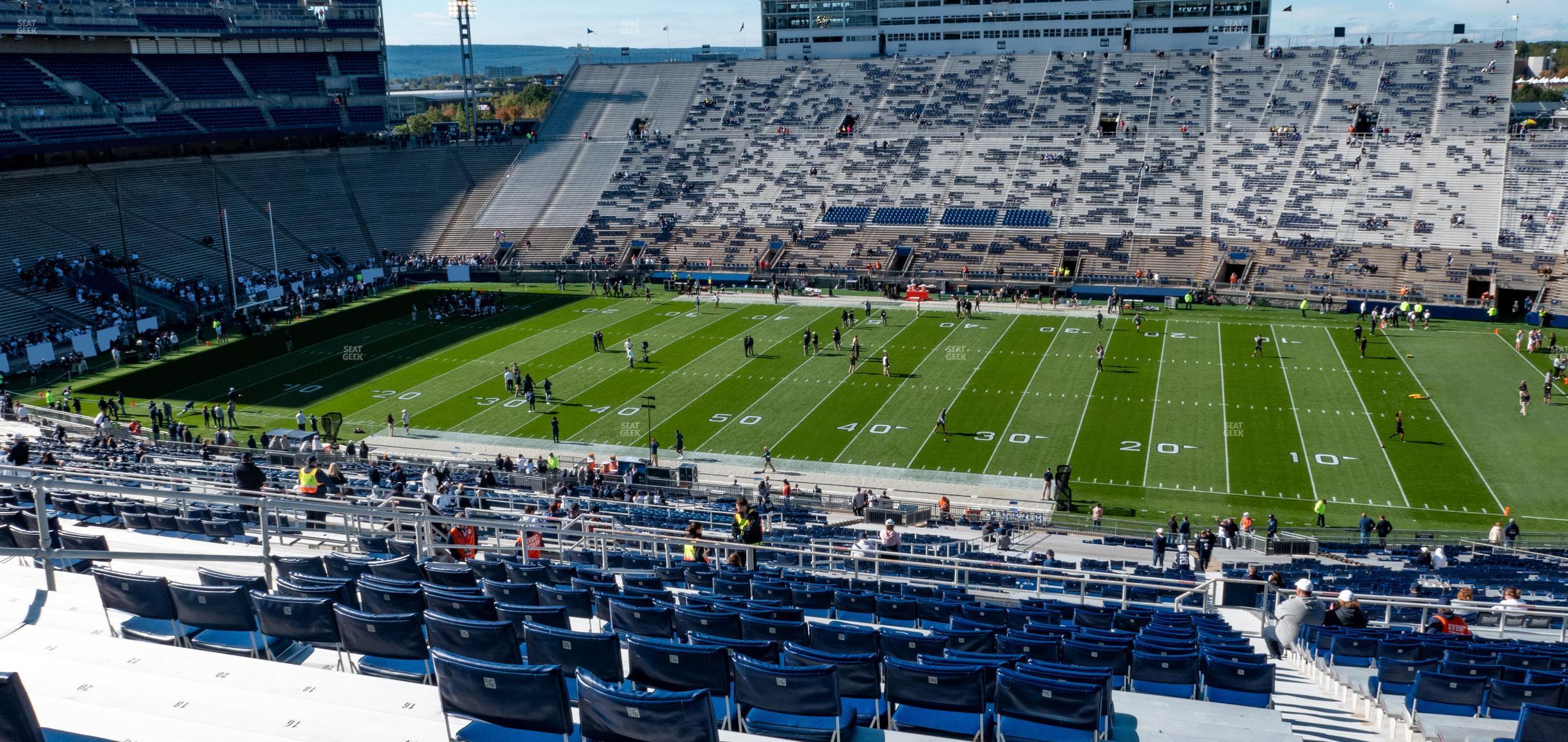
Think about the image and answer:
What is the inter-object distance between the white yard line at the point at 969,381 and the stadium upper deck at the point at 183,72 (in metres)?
43.4

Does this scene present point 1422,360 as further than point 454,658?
Yes

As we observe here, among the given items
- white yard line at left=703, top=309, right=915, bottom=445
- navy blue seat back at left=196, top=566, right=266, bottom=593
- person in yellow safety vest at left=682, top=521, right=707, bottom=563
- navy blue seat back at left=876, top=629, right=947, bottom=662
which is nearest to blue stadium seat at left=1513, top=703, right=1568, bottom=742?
navy blue seat back at left=876, top=629, right=947, bottom=662

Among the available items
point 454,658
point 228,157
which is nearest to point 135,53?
point 228,157

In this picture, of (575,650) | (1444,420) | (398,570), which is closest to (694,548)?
(398,570)

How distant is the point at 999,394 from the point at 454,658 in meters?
32.9

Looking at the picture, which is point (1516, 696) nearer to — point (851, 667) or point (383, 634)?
point (851, 667)

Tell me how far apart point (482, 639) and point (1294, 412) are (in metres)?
33.1

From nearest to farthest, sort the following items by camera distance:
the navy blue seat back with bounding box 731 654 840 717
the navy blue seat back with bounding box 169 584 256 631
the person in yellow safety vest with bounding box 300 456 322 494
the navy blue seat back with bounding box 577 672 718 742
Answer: the navy blue seat back with bounding box 577 672 718 742 → the navy blue seat back with bounding box 731 654 840 717 → the navy blue seat back with bounding box 169 584 256 631 → the person in yellow safety vest with bounding box 300 456 322 494

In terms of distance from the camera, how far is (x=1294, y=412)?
116 feet

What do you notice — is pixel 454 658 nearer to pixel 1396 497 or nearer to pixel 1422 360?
pixel 1396 497

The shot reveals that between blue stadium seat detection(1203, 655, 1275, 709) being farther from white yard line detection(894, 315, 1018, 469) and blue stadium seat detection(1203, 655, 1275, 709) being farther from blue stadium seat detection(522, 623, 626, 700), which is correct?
white yard line detection(894, 315, 1018, 469)

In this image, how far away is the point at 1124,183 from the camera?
208 ft

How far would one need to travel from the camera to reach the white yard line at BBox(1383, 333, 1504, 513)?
28562 millimetres

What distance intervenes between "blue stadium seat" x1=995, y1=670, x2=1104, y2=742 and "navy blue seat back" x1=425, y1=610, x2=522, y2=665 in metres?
3.04
